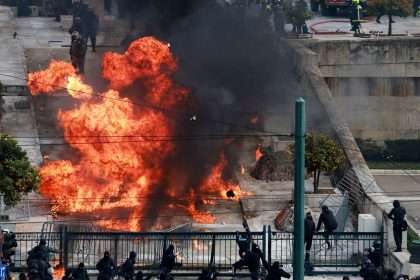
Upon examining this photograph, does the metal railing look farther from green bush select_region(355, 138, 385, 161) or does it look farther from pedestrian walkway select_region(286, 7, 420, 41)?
pedestrian walkway select_region(286, 7, 420, 41)

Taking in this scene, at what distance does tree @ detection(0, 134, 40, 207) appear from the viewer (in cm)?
3100

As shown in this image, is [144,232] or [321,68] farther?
[321,68]

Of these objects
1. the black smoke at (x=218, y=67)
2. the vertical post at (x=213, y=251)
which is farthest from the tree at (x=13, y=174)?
the black smoke at (x=218, y=67)

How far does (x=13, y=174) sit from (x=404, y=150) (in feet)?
66.3

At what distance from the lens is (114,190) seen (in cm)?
3516

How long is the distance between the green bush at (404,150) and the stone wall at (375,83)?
26.0 inches

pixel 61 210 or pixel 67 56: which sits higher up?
pixel 67 56

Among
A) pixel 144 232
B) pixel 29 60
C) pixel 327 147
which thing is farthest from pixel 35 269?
pixel 29 60

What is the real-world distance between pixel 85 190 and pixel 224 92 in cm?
823

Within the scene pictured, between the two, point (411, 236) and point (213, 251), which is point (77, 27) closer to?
point (411, 236)


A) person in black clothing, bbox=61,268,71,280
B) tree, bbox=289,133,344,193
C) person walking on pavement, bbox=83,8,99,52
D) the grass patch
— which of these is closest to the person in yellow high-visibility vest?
the grass patch

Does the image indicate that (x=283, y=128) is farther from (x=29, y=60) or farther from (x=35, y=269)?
(x=35, y=269)

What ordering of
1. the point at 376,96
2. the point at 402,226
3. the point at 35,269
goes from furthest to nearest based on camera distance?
the point at 376,96, the point at 402,226, the point at 35,269

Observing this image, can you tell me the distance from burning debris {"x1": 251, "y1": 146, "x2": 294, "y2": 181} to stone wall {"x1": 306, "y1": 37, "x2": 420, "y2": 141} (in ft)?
33.8
